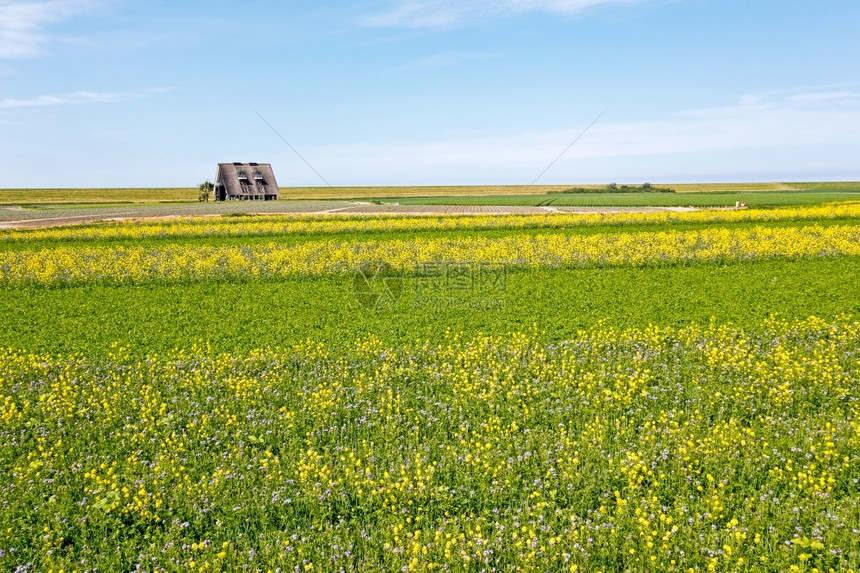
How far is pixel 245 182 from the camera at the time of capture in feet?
370

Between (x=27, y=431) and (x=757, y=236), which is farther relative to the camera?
(x=757, y=236)

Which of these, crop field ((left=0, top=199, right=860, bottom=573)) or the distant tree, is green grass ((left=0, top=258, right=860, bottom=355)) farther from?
the distant tree

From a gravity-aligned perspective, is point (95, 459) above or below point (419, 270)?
below

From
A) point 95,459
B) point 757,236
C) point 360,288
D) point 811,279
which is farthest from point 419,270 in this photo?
point 757,236

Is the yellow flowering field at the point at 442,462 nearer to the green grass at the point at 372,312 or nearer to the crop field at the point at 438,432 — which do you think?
the crop field at the point at 438,432

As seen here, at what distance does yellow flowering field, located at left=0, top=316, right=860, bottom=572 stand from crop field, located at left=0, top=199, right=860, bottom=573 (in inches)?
1.8

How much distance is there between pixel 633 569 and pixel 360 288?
18.1 metres

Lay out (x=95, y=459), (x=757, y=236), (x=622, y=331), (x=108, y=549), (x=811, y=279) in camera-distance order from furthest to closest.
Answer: (x=757, y=236) < (x=811, y=279) < (x=622, y=331) < (x=95, y=459) < (x=108, y=549)

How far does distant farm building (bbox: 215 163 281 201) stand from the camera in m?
111

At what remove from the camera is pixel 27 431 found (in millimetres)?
9742

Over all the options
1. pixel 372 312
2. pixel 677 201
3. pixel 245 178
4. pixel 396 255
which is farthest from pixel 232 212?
pixel 677 201

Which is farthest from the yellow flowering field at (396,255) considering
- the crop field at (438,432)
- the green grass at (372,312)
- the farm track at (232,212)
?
the farm track at (232,212)

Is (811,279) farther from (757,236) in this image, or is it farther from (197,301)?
(197,301)

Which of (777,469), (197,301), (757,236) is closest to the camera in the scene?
(777,469)
